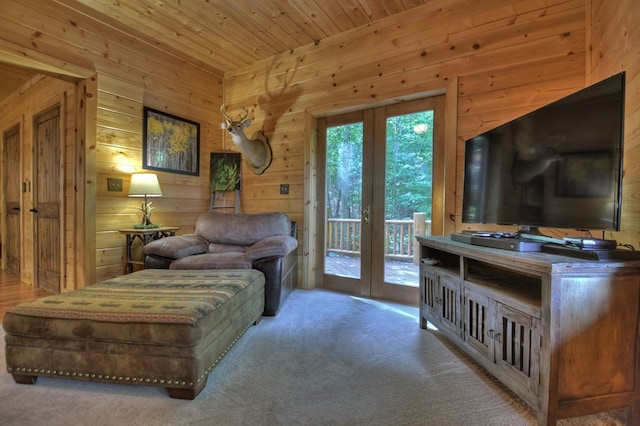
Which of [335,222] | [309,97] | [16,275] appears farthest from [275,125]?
[16,275]

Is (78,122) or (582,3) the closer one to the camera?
(582,3)

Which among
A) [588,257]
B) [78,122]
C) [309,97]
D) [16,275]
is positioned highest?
[309,97]

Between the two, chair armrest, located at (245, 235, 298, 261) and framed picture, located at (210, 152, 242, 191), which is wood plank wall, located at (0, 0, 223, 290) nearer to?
framed picture, located at (210, 152, 242, 191)

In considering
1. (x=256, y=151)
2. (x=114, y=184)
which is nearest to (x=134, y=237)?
(x=114, y=184)

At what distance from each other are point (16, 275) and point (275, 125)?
13.9 ft

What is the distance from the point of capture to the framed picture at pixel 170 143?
3203 millimetres

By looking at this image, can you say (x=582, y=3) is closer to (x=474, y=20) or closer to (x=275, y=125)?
(x=474, y=20)

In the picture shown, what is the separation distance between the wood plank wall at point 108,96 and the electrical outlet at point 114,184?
4 centimetres

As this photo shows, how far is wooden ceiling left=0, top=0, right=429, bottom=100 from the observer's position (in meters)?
2.64

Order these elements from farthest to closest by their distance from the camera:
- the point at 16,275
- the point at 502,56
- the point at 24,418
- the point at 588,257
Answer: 1. the point at 16,275
2. the point at 502,56
3. the point at 24,418
4. the point at 588,257

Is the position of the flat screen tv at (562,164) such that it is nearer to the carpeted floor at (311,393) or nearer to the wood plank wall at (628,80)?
the wood plank wall at (628,80)

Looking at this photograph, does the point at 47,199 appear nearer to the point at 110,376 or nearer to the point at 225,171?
the point at 225,171

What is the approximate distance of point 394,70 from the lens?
278 cm

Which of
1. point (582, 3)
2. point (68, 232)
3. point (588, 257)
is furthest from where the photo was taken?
point (68, 232)
